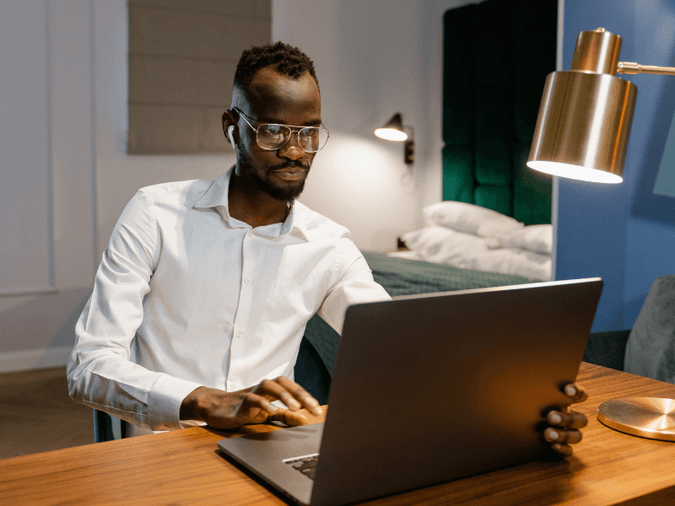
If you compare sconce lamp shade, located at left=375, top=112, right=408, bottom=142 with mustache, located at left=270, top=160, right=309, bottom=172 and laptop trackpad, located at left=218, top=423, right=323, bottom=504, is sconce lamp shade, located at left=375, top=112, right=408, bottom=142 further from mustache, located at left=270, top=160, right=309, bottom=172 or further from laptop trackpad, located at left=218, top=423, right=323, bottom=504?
laptop trackpad, located at left=218, top=423, right=323, bottom=504

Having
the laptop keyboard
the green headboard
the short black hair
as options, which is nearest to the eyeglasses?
the short black hair

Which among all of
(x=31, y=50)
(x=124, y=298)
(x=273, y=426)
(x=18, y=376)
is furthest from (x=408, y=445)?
(x=31, y=50)

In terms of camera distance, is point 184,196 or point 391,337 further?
point 184,196

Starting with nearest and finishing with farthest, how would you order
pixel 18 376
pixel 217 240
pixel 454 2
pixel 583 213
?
1. pixel 217 240
2. pixel 583 213
3. pixel 18 376
4. pixel 454 2

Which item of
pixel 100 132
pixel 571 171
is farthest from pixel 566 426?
pixel 100 132

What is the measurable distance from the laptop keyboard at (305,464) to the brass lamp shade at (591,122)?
50 centimetres

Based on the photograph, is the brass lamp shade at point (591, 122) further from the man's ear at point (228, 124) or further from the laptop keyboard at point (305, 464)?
the man's ear at point (228, 124)

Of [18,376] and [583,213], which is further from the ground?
[583,213]

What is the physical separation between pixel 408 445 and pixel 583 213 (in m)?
1.56

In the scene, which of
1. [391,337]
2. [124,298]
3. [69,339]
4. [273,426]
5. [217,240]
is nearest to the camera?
[391,337]

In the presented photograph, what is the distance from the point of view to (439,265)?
10.6 ft

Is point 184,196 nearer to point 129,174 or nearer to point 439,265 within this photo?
point 439,265

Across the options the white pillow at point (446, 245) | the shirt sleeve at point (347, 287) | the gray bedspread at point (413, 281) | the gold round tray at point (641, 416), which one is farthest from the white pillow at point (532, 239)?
the gold round tray at point (641, 416)

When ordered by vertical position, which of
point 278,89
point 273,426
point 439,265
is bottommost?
point 439,265
